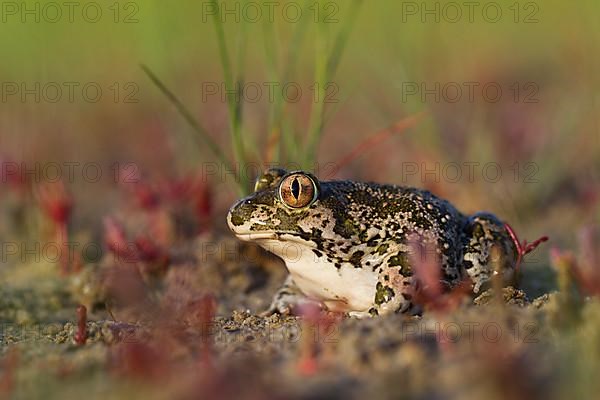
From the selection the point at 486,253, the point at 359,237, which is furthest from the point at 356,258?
the point at 486,253

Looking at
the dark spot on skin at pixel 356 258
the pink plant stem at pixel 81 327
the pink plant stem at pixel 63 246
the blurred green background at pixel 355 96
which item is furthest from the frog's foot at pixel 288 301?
the pink plant stem at pixel 63 246

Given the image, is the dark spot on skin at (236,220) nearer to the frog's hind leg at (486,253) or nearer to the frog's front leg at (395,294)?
the frog's front leg at (395,294)

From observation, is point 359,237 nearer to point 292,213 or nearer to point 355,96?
point 292,213

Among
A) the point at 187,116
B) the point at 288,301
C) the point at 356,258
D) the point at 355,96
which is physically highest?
the point at 355,96

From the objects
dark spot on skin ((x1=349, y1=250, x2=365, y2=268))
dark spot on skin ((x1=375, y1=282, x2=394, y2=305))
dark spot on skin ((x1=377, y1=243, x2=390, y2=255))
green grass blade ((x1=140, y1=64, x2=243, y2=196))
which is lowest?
dark spot on skin ((x1=375, y1=282, x2=394, y2=305))

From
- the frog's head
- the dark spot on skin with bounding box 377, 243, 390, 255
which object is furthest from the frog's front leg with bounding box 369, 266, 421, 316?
the frog's head

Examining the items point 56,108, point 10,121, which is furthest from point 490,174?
point 56,108

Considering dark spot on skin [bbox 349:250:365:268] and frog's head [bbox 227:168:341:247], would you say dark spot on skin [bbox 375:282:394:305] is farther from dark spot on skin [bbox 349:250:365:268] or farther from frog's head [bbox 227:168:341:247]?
frog's head [bbox 227:168:341:247]

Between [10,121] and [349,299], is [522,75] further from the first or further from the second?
[349,299]
